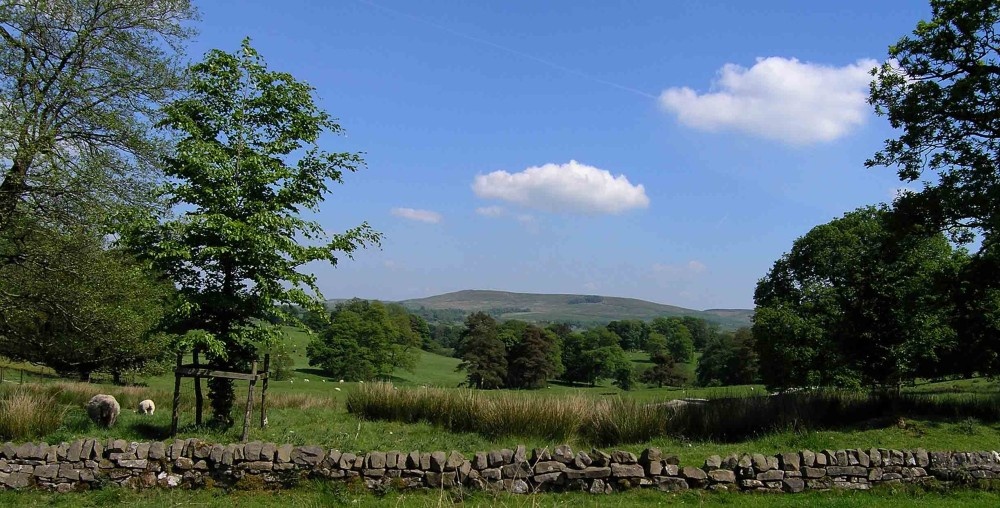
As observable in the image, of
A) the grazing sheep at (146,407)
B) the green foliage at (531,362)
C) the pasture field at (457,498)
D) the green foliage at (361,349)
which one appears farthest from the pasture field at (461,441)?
the green foliage at (531,362)

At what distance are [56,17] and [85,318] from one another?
7.60 m

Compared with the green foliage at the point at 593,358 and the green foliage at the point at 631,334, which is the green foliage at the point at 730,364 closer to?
the green foliage at the point at 593,358

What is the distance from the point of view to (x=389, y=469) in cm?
1000

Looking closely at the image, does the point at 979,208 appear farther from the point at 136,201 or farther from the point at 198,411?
the point at 136,201

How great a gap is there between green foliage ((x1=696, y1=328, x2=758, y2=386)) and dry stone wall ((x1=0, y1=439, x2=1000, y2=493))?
196 feet

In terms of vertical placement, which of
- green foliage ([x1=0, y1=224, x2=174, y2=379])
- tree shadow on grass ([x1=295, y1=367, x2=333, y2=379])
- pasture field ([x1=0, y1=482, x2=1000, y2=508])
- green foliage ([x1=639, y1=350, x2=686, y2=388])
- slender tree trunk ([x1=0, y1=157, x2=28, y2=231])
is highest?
slender tree trunk ([x1=0, y1=157, x2=28, y2=231])

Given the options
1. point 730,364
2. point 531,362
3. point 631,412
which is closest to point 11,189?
point 631,412

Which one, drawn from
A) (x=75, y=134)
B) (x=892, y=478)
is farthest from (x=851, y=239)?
(x=75, y=134)

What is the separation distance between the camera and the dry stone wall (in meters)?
9.85

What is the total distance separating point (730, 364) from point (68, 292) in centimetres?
7058

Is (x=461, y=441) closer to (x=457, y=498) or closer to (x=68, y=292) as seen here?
(x=457, y=498)

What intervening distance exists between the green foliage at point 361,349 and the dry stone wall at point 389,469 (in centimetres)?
6019

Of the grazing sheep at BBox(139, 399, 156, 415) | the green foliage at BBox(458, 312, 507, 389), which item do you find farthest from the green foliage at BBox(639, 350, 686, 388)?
the grazing sheep at BBox(139, 399, 156, 415)

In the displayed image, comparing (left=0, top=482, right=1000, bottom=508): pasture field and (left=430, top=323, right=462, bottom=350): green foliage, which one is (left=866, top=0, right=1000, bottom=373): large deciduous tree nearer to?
(left=0, top=482, right=1000, bottom=508): pasture field
